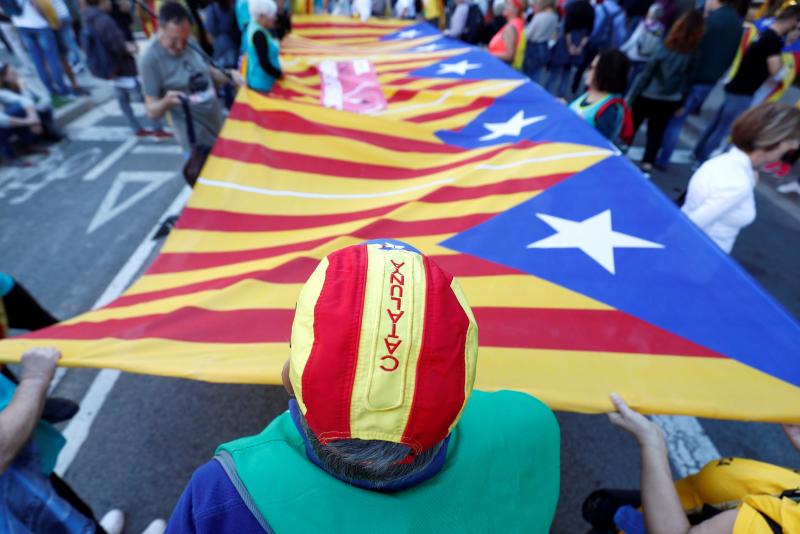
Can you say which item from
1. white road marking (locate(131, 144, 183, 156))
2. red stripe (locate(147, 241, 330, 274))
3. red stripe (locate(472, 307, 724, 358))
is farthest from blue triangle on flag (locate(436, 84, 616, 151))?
white road marking (locate(131, 144, 183, 156))

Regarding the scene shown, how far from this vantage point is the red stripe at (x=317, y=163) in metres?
2.90

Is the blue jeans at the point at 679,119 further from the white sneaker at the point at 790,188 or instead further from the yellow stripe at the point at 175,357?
the yellow stripe at the point at 175,357

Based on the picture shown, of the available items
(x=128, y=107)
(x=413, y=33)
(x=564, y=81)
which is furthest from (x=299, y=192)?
(x=564, y=81)

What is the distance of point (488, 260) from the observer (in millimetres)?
2027

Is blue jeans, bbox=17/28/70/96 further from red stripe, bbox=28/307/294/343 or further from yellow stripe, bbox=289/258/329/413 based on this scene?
yellow stripe, bbox=289/258/329/413

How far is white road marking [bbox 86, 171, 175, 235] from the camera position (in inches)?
182

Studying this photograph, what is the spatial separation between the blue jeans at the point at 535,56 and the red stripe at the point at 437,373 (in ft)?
25.4

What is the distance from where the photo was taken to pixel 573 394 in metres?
1.42

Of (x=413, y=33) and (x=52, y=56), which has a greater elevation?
(x=413, y=33)

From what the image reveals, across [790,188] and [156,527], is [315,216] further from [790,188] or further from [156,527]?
[790,188]

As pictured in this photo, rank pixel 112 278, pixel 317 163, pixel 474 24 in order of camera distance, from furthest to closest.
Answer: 1. pixel 474 24
2. pixel 112 278
3. pixel 317 163

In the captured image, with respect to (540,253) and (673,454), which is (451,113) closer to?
(540,253)

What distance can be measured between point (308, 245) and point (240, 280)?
0.41m

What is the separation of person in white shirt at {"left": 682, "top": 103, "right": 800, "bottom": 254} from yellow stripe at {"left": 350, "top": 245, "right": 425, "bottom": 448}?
240 cm
